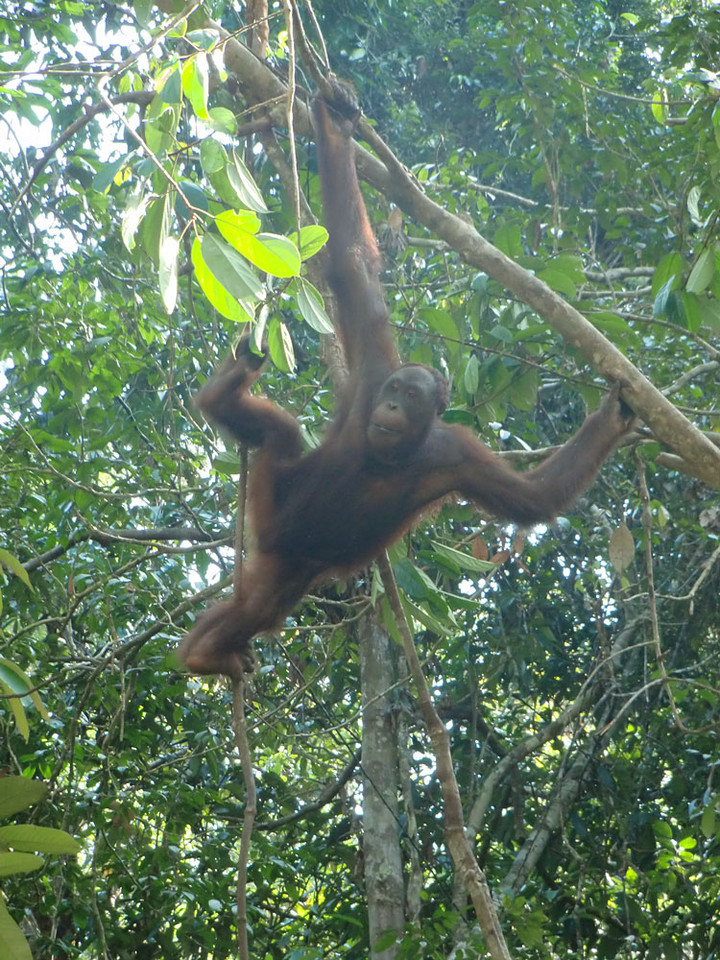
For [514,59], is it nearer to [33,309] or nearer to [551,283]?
[551,283]

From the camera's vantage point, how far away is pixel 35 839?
1.81 m

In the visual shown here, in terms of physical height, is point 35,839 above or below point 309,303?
below

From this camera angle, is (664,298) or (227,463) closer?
(664,298)

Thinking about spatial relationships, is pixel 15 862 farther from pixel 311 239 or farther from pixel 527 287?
pixel 527 287

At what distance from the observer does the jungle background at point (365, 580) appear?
3795 mm

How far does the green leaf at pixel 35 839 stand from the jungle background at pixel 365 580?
717 millimetres

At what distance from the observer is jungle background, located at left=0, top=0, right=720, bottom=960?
3.79 m

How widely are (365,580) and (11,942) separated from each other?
3167 mm

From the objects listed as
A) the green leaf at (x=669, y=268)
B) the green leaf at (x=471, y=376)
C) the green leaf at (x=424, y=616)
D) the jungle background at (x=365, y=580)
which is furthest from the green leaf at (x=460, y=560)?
the green leaf at (x=669, y=268)

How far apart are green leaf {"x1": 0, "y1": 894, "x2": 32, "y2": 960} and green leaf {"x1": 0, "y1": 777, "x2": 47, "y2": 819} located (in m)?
0.19

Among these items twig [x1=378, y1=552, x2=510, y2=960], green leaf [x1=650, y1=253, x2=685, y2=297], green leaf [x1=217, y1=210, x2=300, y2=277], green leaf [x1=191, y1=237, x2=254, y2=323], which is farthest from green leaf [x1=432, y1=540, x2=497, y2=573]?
green leaf [x1=217, y1=210, x2=300, y2=277]

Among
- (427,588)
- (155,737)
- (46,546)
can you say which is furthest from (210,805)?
(427,588)

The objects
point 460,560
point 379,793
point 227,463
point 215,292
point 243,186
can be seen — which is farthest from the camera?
point 379,793

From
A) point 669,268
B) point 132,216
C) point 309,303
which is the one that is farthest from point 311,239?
point 669,268
